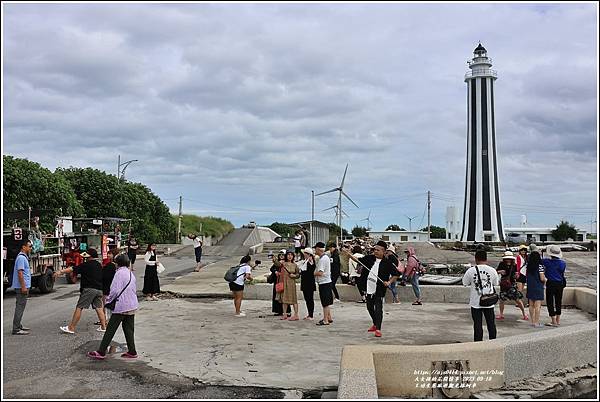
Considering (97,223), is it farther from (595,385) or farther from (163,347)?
(595,385)

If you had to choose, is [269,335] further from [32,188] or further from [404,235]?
[404,235]

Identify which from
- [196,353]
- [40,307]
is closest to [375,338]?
[196,353]

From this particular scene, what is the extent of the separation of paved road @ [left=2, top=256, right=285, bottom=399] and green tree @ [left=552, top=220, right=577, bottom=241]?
3107 inches

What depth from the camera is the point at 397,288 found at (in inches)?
637

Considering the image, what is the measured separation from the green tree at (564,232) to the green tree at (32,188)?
67419 mm

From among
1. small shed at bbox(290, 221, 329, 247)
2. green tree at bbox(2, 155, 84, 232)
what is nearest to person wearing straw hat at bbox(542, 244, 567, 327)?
small shed at bbox(290, 221, 329, 247)

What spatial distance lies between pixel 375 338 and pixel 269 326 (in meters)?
2.32

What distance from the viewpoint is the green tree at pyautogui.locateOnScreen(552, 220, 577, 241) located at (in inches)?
3177

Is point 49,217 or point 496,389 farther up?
point 49,217

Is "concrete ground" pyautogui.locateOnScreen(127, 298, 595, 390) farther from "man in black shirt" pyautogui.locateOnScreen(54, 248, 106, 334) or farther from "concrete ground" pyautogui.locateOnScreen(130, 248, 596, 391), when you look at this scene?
"man in black shirt" pyautogui.locateOnScreen(54, 248, 106, 334)

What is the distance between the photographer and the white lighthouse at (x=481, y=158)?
228 feet

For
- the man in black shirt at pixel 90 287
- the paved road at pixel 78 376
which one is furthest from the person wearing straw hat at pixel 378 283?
the man in black shirt at pixel 90 287

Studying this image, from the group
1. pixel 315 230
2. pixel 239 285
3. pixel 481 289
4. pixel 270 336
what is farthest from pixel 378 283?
pixel 315 230

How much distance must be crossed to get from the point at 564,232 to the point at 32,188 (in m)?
71.1
